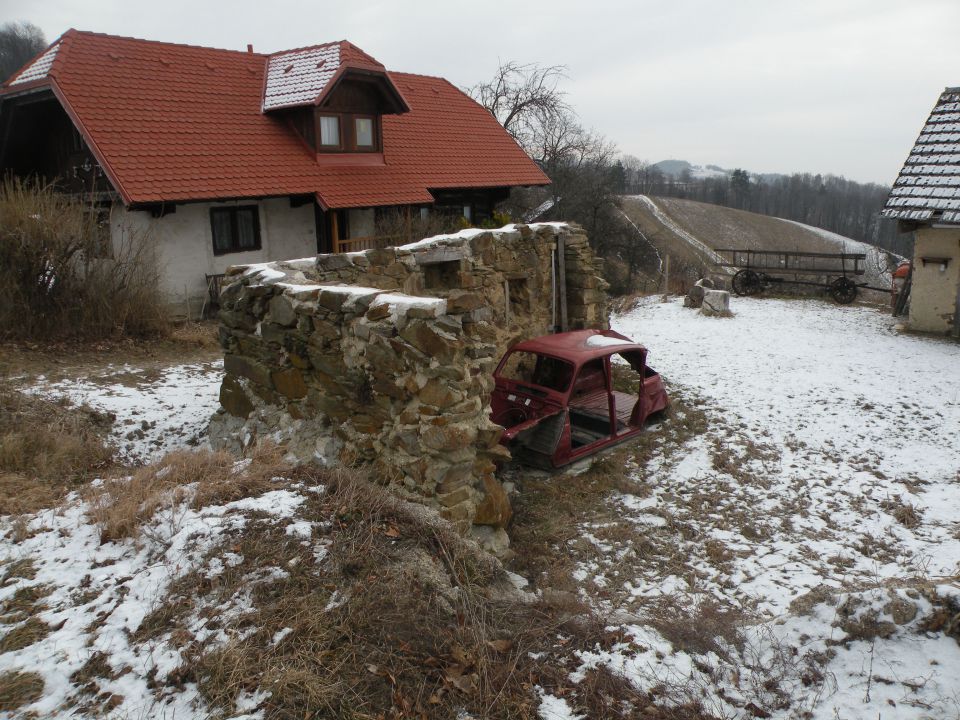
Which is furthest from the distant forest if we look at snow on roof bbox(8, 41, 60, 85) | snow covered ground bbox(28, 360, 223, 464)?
snow covered ground bbox(28, 360, 223, 464)

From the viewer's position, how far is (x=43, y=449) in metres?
5.92

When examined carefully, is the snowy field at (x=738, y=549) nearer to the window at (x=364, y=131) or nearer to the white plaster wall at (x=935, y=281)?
the white plaster wall at (x=935, y=281)

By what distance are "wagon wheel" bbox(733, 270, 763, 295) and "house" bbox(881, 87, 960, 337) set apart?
17.7 feet

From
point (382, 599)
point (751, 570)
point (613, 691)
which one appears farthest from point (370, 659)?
point (751, 570)

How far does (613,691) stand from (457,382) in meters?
2.45

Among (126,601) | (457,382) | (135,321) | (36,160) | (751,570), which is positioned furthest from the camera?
(36,160)

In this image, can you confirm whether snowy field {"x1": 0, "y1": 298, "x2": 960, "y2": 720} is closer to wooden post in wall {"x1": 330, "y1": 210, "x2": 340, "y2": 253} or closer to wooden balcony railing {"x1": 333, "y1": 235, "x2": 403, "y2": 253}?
wooden post in wall {"x1": 330, "y1": 210, "x2": 340, "y2": 253}

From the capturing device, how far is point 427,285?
9.92 m

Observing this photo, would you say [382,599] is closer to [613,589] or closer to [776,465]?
[613,589]

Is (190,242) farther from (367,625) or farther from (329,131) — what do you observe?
(367,625)

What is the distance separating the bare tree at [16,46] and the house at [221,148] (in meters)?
33.1

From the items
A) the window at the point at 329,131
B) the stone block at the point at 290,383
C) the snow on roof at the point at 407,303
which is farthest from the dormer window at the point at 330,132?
the snow on roof at the point at 407,303

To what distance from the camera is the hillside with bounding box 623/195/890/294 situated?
6378cm

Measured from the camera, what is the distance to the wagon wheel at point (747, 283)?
66.4 feet
